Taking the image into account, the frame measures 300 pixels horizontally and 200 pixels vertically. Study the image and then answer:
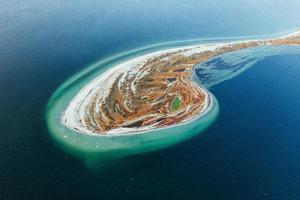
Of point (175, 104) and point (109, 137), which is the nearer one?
point (109, 137)

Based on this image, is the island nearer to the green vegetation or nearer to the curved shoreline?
the green vegetation

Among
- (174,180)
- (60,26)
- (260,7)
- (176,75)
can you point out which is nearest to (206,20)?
(260,7)

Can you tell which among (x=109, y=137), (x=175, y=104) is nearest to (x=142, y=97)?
(x=175, y=104)

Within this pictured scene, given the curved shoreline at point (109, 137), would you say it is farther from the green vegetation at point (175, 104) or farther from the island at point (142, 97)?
the green vegetation at point (175, 104)

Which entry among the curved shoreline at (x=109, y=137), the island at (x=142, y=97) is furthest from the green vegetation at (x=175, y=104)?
the curved shoreline at (x=109, y=137)

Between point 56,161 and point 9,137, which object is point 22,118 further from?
point 56,161

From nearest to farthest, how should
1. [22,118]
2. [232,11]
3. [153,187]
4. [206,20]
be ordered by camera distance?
1. [153,187]
2. [22,118]
3. [206,20]
4. [232,11]

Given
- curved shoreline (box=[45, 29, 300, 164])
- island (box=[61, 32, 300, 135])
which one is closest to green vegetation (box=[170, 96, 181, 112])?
island (box=[61, 32, 300, 135])

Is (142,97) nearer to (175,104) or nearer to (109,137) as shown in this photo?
(175,104)
